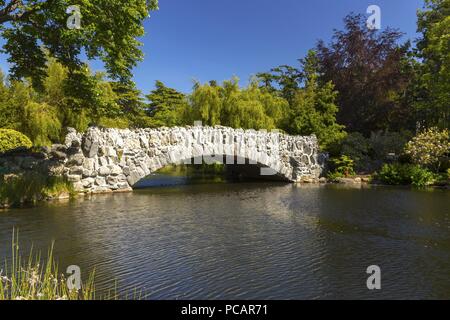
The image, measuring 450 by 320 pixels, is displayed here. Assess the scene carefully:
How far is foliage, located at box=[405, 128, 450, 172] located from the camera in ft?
74.9

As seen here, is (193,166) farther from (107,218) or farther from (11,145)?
(107,218)

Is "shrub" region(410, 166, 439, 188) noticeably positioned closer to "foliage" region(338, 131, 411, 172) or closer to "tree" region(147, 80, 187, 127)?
"foliage" region(338, 131, 411, 172)

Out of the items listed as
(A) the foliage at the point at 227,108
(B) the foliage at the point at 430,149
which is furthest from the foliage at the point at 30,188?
(B) the foliage at the point at 430,149

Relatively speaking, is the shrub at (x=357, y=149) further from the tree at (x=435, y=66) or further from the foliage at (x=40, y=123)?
the foliage at (x=40, y=123)

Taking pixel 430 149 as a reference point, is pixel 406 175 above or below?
below

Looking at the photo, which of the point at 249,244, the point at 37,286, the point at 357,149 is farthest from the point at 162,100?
the point at 37,286

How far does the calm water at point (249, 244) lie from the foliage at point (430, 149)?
304 inches

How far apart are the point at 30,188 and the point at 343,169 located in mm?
18467

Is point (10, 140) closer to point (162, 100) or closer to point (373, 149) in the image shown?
point (373, 149)

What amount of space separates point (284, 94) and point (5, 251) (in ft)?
112

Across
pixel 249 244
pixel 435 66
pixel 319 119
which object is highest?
pixel 435 66

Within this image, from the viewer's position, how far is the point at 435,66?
3020 cm

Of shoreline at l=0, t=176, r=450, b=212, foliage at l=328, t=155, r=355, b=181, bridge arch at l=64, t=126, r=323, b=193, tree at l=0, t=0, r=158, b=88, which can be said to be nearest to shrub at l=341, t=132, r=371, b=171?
foliage at l=328, t=155, r=355, b=181
